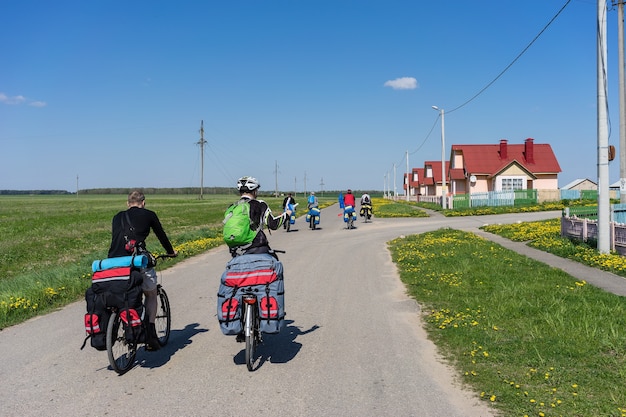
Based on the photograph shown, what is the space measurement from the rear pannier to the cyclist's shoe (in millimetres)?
930

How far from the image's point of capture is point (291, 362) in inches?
228

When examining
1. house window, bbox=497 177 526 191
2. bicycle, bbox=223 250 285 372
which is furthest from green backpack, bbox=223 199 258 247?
house window, bbox=497 177 526 191

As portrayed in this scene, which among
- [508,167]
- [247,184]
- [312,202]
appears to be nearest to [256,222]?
[247,184]

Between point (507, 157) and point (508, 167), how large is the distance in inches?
195

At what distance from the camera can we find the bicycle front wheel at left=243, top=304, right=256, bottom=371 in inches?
212

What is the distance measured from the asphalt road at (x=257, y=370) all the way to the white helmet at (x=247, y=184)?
203 cm

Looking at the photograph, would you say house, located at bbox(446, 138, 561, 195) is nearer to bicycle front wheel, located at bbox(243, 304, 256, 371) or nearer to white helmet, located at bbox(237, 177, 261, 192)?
white helmet, located at bbox(237, 177, 261, 192)

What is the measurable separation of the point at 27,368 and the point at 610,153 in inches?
544

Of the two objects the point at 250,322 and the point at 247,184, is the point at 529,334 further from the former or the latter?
the point at 247,184

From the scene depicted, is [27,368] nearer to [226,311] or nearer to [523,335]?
[226,311]

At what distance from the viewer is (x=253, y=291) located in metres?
5.58

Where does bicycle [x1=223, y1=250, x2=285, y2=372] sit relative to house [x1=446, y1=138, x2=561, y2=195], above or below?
below

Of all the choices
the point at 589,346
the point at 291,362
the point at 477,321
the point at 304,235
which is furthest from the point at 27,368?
the point at 304,235

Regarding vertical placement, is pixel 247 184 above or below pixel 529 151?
below
